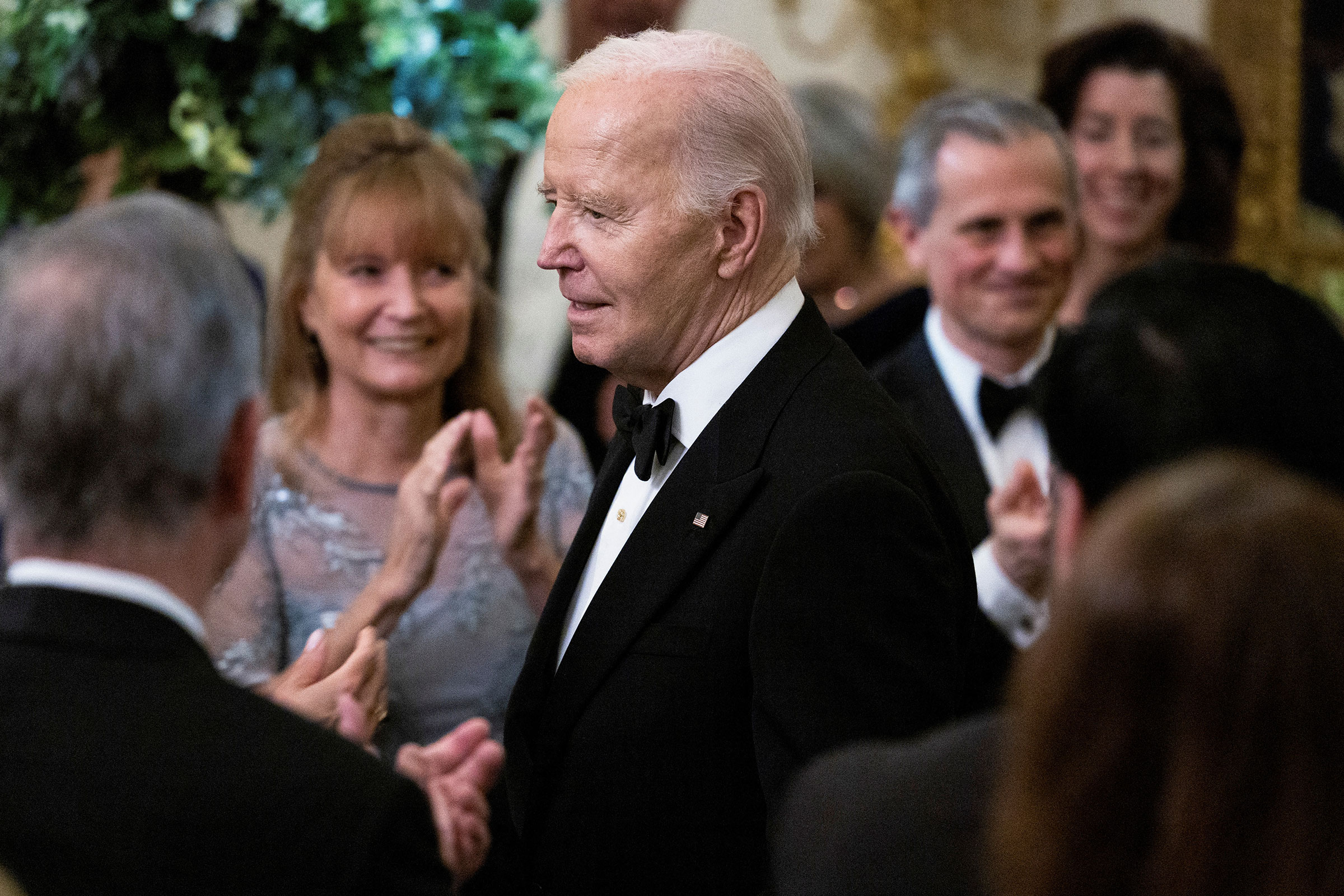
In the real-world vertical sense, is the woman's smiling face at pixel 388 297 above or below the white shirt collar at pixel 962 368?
above

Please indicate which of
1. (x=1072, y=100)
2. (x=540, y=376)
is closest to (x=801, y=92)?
(x=1072, y=100)

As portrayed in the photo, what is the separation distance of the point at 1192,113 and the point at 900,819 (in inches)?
121

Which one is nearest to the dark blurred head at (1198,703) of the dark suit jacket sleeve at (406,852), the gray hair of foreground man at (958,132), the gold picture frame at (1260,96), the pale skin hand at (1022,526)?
the dark suit jacket sleeve at (406,852)

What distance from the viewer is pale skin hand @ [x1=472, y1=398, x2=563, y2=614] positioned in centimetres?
268

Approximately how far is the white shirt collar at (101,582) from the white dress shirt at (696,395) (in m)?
0.68

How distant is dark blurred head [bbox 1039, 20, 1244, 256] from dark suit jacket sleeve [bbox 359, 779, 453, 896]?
2.97 metres

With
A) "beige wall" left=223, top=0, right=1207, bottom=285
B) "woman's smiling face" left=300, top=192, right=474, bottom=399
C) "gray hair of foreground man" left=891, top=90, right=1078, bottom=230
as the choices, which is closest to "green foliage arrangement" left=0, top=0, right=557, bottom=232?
"woman's smiling face" left=300, top=192, right=474, bottom=399

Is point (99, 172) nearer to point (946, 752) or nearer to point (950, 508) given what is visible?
point (950, 508)

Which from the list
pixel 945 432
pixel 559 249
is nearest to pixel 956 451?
pixel 945 432

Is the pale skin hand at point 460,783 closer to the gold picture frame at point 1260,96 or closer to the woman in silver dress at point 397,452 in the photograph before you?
the woman in silver dress at point 397,452

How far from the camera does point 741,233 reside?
2.00 metres

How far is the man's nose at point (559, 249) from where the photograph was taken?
2.03 meters

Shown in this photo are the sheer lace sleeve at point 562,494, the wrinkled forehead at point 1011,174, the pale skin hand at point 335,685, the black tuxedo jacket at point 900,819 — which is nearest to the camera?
the black tuxedo jacket at point 900,819

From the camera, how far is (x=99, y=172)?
2.99m
